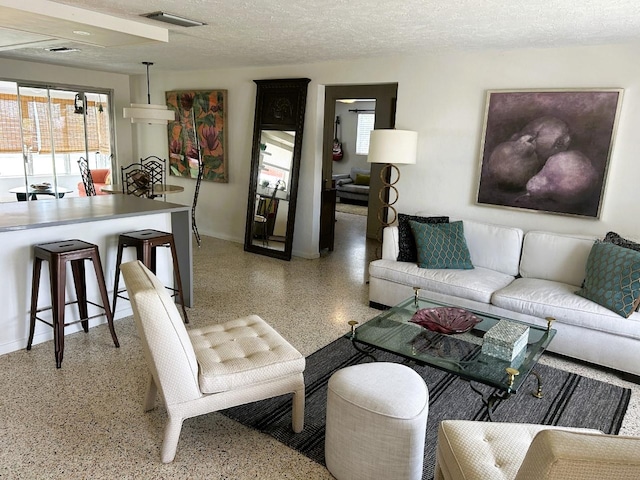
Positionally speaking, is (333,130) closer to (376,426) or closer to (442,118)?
(442,118)

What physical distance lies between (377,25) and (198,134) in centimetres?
389

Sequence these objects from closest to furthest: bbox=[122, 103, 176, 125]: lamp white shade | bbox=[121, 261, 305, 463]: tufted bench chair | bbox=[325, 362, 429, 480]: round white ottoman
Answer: bbox=[325, 362, 429, 480]: round white ottoman, bbox=[121, 261, 305, 463]: tufted bench chair, bbox=[122, 103, 176, 125]: lamp white shade

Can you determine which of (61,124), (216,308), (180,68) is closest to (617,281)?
(216,308)

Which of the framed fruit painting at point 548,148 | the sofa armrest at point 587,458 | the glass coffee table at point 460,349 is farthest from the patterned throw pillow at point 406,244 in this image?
the sofa armrest at point 587,458

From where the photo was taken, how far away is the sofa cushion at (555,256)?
362cm

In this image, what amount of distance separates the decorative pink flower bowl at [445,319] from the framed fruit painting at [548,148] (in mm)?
1617

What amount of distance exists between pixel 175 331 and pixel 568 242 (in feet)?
10.1

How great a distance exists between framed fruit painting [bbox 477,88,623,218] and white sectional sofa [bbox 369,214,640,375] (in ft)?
1.16

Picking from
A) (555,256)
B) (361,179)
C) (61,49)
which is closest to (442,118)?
(555,256)

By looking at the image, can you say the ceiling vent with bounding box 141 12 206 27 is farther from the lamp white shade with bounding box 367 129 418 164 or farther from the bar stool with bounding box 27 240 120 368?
the lamp white shade with bounding box 367 129 418 164

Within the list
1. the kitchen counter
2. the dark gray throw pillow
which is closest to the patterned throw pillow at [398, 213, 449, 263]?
the dark gray throw pillow

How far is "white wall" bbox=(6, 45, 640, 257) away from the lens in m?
3.71

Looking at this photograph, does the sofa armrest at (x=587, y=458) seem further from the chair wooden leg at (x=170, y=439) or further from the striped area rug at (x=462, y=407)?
the chair wooden leg at (x=170, y=439)

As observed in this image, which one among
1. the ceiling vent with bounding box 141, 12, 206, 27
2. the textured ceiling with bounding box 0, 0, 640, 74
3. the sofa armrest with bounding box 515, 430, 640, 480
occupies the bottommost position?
the sofa armrest with bounding box 515, 430, 640, 480
